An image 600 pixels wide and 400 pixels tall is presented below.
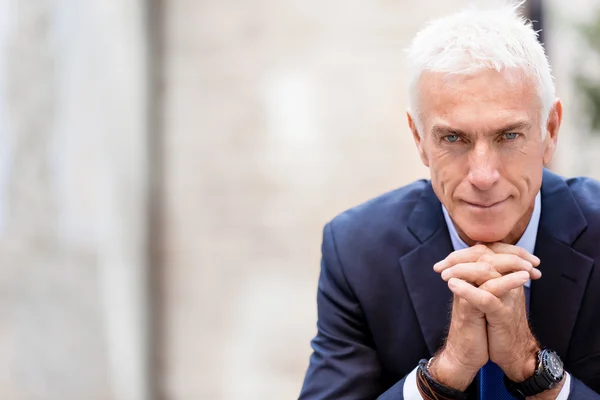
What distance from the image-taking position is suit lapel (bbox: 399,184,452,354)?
1945 mm

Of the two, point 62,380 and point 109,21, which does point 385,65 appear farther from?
point 62,380

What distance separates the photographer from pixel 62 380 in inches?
148

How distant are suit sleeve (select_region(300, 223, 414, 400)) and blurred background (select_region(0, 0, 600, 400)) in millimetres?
2073

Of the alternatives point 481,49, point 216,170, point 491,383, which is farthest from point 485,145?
point 216,170

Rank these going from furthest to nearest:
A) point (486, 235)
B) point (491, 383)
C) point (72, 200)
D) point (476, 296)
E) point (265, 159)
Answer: point (265, 159)
point (72, 200)
point (491, 383)
point (486, 235)
point (476, 296)

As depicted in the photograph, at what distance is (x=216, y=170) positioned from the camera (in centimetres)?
429

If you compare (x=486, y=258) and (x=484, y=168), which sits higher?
(x=484, y=168)

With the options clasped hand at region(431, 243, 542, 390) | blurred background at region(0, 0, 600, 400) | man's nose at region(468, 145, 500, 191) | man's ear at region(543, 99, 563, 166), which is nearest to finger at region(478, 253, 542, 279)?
clasped hand at region(431, 243, 542, 390)

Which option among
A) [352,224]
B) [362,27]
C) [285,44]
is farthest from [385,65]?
[352,224]

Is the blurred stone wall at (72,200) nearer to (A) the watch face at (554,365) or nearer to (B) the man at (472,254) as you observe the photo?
(B) the man at (472,254)

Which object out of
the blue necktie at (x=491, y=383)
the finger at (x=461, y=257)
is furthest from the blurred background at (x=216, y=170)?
the finger at (x=461, y=257)

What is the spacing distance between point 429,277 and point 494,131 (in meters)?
0.42

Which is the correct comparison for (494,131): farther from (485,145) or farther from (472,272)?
(472,272)

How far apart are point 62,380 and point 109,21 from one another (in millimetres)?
1700
